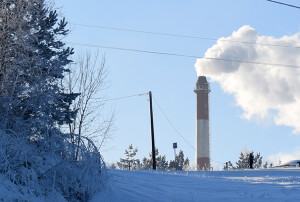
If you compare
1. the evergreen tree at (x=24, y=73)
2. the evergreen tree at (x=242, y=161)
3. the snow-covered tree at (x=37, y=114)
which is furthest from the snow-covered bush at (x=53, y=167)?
the evergreen tree at (x=242, y=161)

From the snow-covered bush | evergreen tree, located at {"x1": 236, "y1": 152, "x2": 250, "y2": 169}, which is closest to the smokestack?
→ evergreen tree, located at {"x1": 236, "y1": 152, "x2": 250, "y2": 169}

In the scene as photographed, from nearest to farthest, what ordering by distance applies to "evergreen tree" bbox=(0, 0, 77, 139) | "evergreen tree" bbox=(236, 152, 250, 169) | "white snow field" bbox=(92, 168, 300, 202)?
"white snow field" bbox=(92, 168, 300, 202) < "evergreen tree" bbox=(0, 0, 77, 139) < "evergreen tree" bbox=(236, 152, 250, 169)

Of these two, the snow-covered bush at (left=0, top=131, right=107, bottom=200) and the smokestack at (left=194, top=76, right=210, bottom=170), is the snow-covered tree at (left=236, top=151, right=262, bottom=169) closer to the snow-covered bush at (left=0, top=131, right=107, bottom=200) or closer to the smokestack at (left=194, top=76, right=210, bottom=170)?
the smokestack at (left=194, top=76, right=210, bottom=170)

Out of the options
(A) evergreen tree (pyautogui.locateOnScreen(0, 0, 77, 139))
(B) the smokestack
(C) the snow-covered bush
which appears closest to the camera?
(C) the snow-covered bush

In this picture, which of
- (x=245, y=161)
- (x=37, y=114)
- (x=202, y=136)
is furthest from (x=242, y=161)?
(x=37, y=114)

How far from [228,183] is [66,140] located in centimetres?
752

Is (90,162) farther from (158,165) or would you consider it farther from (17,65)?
(158,165)

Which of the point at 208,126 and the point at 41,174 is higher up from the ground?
the point at 208,126

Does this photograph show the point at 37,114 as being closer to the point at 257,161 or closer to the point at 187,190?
the point at 187,190

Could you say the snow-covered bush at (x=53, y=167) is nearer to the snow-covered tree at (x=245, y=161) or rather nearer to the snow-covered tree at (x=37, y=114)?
the snow-covered tree at (x=37, y=114)

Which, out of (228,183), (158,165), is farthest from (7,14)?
(158,165)

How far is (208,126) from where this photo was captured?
55.8 metres

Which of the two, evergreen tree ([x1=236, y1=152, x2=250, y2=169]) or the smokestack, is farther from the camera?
evergreen tree ([x1=236, y1=152, x2=250, y2=169])

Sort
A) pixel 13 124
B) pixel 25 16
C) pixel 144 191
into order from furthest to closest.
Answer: pixel 25 16, pixel 13 124, pixel 144 191
